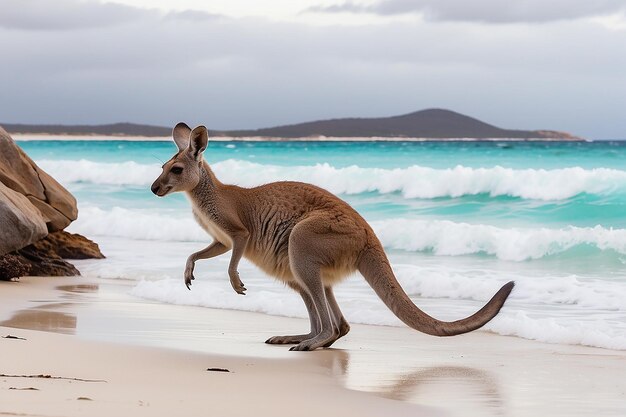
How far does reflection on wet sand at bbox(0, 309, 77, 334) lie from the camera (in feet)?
24.7

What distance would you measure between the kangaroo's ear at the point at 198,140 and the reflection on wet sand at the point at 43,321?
1.50m

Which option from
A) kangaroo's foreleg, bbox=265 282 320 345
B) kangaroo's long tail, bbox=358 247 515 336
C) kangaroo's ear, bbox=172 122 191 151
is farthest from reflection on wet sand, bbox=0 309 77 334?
kangaroo's long tail, bbox=358 247 515 336

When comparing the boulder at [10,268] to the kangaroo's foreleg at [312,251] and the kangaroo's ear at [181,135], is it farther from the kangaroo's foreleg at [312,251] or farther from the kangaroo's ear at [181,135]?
the kangaroo's foreleg at [312,251]

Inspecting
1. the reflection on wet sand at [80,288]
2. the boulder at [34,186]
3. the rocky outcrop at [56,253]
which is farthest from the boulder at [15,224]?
the boulder at [34,186]

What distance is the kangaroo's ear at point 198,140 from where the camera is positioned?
23.9 feet

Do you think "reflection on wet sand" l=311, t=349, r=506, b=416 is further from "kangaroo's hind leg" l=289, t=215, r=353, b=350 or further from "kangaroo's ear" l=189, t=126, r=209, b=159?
"kangaroo's ear" l=189, t=126, r=209, b=159

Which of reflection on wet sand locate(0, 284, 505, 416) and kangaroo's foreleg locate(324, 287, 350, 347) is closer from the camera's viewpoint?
reflection on wet sand locate(0, 284, 505, 416)

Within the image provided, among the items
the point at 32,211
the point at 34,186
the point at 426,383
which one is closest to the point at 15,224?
the point at 32,211

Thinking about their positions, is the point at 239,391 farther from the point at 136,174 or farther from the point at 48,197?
the point at 136,174

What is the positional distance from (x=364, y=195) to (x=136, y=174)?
35.1 feet

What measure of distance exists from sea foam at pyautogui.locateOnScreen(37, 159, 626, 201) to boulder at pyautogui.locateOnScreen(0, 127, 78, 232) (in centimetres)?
1225

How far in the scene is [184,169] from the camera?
7395 millimetres

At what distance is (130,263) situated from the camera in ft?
43.0

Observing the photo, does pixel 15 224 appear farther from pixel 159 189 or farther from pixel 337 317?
pixel 337 317
